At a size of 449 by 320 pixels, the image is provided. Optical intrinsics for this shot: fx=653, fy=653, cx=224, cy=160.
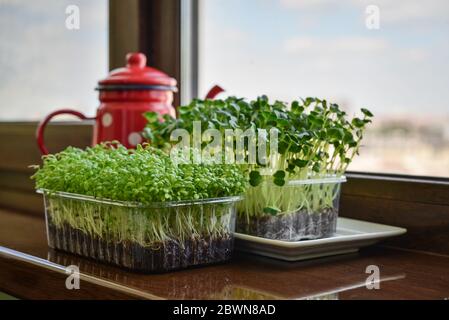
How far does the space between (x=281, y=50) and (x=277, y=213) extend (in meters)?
0.43

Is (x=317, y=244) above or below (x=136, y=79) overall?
below

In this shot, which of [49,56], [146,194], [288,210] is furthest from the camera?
[49,56]

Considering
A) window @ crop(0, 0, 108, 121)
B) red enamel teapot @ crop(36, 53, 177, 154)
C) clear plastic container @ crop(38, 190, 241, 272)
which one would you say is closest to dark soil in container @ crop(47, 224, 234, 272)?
clear plastic container @ crop(38, 190, 241, 272)

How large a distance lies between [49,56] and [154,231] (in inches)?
44.4

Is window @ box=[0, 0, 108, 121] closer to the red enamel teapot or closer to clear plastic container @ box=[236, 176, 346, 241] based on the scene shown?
the red enamel teapot

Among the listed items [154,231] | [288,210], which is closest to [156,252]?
[154,231]

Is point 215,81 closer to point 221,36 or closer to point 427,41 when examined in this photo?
point 221,36

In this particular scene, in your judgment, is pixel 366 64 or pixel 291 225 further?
pixel 366 64

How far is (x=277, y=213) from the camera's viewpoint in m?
0.88

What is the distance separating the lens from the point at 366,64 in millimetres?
1080

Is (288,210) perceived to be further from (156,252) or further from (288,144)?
(156,252)

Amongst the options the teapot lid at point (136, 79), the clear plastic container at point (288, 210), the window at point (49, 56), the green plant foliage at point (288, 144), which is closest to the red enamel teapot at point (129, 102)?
the teapot lid at point (136, 79)

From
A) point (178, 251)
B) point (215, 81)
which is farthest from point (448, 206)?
point (215, 81)

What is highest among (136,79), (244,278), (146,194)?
(136,79)
